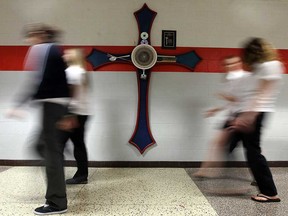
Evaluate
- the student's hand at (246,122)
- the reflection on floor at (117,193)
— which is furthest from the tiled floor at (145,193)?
the student's hand at (246,122)

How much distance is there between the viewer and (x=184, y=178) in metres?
2.99

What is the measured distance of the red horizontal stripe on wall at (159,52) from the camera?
3363 mm

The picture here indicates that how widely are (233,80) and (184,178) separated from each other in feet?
3.76

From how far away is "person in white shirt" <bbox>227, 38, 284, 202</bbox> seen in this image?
2178 millimetres

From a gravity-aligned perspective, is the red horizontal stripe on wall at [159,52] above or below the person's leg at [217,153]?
above

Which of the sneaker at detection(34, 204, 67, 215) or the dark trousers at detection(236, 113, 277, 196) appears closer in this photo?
the sneaker at detection(34, 204, 67, 215)

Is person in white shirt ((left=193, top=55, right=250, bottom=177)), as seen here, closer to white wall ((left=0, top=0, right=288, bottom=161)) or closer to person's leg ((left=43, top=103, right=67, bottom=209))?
white wall ((left=0, top=0, right=288, bottom=161))

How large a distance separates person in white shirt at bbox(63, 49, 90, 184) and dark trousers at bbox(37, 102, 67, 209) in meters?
0.56

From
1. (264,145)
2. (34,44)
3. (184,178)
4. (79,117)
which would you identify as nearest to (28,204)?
(79,117)

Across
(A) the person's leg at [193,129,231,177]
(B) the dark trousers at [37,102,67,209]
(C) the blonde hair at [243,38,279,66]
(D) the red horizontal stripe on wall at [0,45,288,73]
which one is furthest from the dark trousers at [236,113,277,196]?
(B) the dark trousers at [37,102,67,209]

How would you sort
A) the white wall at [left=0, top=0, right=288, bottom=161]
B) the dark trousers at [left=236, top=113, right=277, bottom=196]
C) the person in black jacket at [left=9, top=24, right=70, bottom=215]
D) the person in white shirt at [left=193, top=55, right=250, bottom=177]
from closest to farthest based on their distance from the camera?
the person in black jacket at [left=9, top=24, right=70, bottom=215] < the dark trousers at [left=236, top=113, right=277, bottom=196] < the person in white shirt at [left=193, top=55, right=250, bottom=177] < the white wall at [left=0, top=0, right=288, bottom=161]

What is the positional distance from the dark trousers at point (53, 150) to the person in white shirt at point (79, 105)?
559mm

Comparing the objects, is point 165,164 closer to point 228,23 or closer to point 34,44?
point 228,23

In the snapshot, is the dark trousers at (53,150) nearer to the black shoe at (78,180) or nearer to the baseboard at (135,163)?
the black shoe at (78,180)
